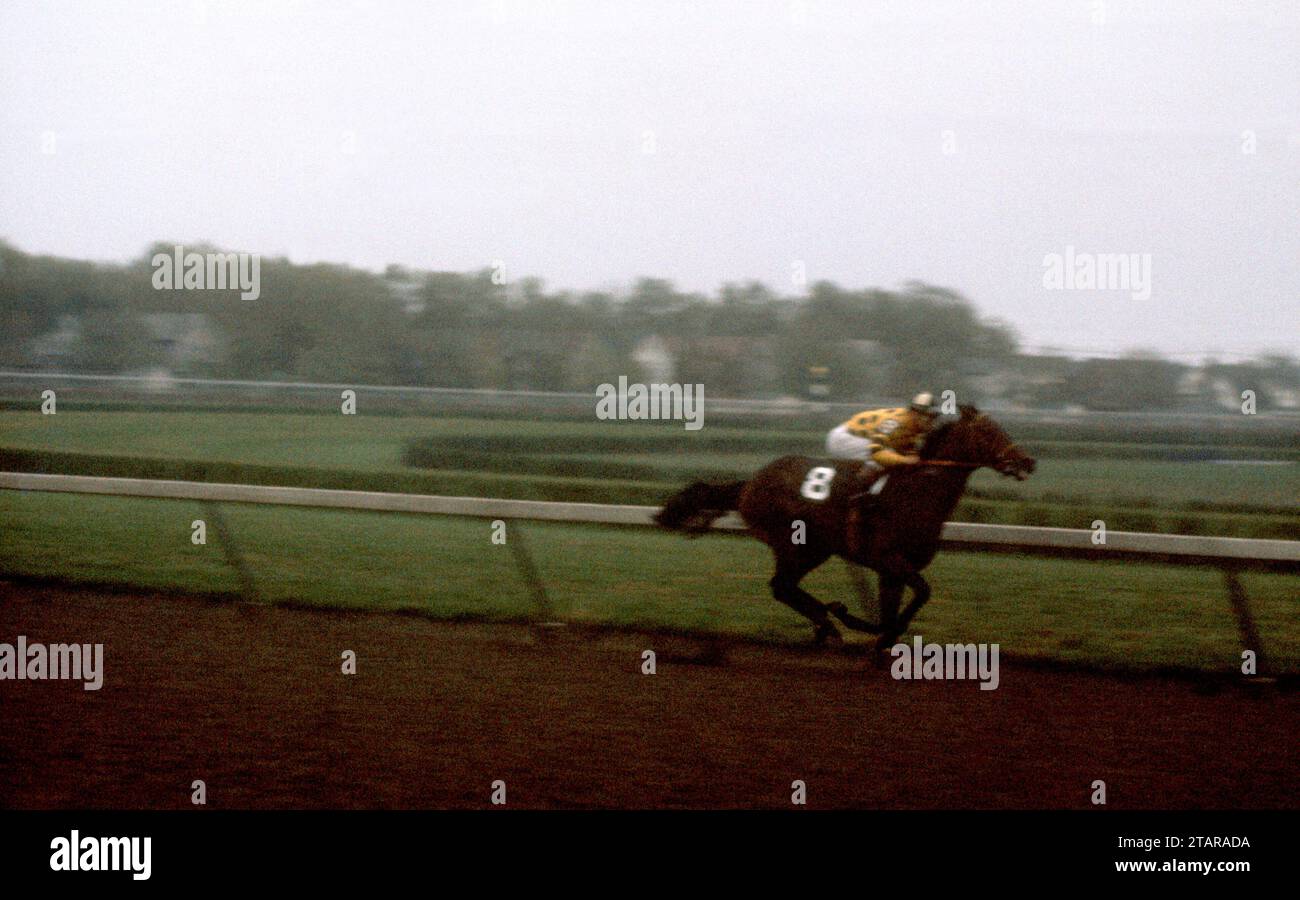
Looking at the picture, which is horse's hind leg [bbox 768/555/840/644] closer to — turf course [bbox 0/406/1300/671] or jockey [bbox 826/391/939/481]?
turf course [bbox 0/406/1300/671]

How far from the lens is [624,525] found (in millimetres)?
6410

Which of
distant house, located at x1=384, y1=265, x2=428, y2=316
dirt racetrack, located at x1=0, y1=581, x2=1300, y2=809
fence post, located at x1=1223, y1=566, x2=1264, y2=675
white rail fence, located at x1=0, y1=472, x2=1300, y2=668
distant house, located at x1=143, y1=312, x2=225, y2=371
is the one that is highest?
distant house, located at x1=384, y1=265, x2=428, y2=316

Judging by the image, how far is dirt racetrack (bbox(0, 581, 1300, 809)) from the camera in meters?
3.63

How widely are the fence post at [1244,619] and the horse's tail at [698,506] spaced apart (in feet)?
7.58

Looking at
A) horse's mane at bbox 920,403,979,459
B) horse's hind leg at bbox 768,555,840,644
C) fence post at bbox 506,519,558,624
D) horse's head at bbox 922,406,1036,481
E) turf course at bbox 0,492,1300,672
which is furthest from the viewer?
fence post at bbox 506,519,558,624

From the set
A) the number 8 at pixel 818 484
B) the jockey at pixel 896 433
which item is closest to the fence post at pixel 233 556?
the number 8 at pixel 818 484

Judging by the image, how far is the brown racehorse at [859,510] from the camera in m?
5.64

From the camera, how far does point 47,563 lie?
25.0ft

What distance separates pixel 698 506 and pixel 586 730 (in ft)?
7.15

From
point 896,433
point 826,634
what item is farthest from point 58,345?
point 896,433

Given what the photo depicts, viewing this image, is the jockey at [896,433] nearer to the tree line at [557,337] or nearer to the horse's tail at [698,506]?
the horse's tail at [698,506]

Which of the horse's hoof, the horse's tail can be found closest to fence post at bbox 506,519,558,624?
the horse's tail

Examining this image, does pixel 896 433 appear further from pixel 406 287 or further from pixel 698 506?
pixel 406 287

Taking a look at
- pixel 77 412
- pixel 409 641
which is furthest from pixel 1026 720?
pixel 77 412
